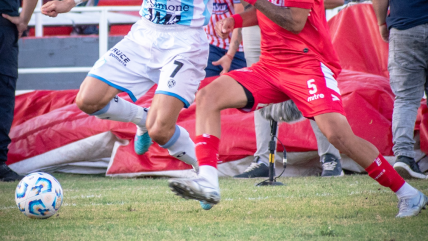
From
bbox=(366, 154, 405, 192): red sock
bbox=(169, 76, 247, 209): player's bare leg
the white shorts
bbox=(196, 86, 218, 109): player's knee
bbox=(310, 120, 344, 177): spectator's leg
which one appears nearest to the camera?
bbox=(169, 76, 247, 209): player's bare leg

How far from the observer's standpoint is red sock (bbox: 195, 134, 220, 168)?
3.13 meters

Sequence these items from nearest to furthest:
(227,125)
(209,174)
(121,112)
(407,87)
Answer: (209,174)
(121,112)
(407,87)
(227,125)

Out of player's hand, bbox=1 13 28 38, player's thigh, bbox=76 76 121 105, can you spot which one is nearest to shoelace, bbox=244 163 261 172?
player's thigh, bbox=76 76 121 105

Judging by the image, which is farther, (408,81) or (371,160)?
(408,81)

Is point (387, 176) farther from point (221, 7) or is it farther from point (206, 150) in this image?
point (221, 7)

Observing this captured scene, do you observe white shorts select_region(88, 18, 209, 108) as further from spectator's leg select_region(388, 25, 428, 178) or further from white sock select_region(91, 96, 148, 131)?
spectator's leg select_region(388, 25, 428, 178)

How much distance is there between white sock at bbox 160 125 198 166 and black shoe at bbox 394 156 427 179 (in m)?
1.75

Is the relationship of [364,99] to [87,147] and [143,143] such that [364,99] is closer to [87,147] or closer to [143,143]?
[143,143]

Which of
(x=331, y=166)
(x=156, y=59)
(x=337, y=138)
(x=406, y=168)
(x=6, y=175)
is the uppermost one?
(x=156, y=59)

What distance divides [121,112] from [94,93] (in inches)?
14.7

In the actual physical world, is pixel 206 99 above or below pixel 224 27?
below

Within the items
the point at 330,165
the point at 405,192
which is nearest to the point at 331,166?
A: the point at 330,165

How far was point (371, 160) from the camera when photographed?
3158mm

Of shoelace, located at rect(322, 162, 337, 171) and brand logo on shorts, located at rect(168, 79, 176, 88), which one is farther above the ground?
brand logo on shorts, located at rect(168, 79, 176, 88)
